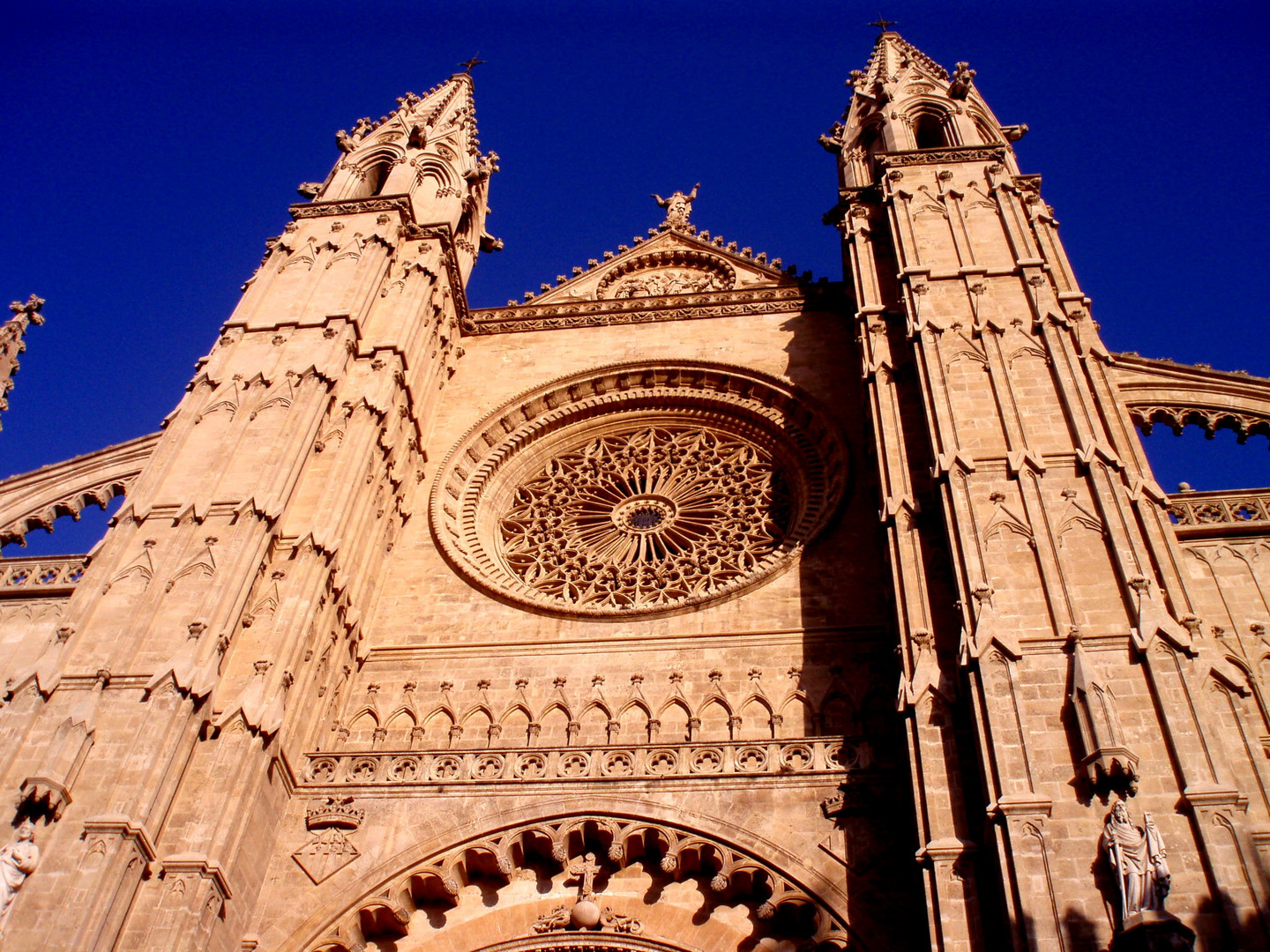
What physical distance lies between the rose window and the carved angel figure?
680cm

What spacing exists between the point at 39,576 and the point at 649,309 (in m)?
9.43

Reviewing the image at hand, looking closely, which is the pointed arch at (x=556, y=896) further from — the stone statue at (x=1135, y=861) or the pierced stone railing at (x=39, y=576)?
the pierced stone railing at (x=39, y=576)

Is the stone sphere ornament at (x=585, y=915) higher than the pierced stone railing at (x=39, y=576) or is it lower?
lower

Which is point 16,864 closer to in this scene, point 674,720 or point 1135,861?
point 674,720

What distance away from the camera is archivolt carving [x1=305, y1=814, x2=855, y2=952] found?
10383 mm

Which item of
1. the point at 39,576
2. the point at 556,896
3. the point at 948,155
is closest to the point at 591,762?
the point at 556,896

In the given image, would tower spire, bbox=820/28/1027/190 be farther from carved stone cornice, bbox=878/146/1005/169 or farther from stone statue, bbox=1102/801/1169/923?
stone statue, bbox=1102/801/1169/923

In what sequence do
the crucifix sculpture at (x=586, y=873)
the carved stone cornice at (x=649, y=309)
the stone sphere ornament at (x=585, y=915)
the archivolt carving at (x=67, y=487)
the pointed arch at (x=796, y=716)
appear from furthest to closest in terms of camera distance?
the carved stone cornice at (x=649, y=309) < the archivolt carving at (x=67, y=487) < the pointed arch at (x=796, y=716) < the crucifix sculpture at (x=586, y=873) < the stone sphere ornament at (x=585, y=915)

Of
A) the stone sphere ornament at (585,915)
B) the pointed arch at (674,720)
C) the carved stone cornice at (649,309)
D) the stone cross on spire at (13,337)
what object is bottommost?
the stone sphere ornament at (585,915)

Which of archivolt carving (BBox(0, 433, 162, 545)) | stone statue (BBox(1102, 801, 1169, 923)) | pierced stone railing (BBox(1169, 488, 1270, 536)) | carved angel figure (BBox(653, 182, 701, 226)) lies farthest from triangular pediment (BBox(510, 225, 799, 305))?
stone statue (BBox(1102, 801, 1169, 923))

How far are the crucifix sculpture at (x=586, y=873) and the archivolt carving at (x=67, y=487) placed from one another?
8810 millimetres

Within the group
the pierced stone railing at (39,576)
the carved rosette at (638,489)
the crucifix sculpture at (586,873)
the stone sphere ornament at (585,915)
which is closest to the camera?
the stone sphere ornament at (585,915)

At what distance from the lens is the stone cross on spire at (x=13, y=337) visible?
17.3m

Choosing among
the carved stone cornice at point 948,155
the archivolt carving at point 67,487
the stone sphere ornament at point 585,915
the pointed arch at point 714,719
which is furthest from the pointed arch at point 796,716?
the archivolt carving at point 67,487
